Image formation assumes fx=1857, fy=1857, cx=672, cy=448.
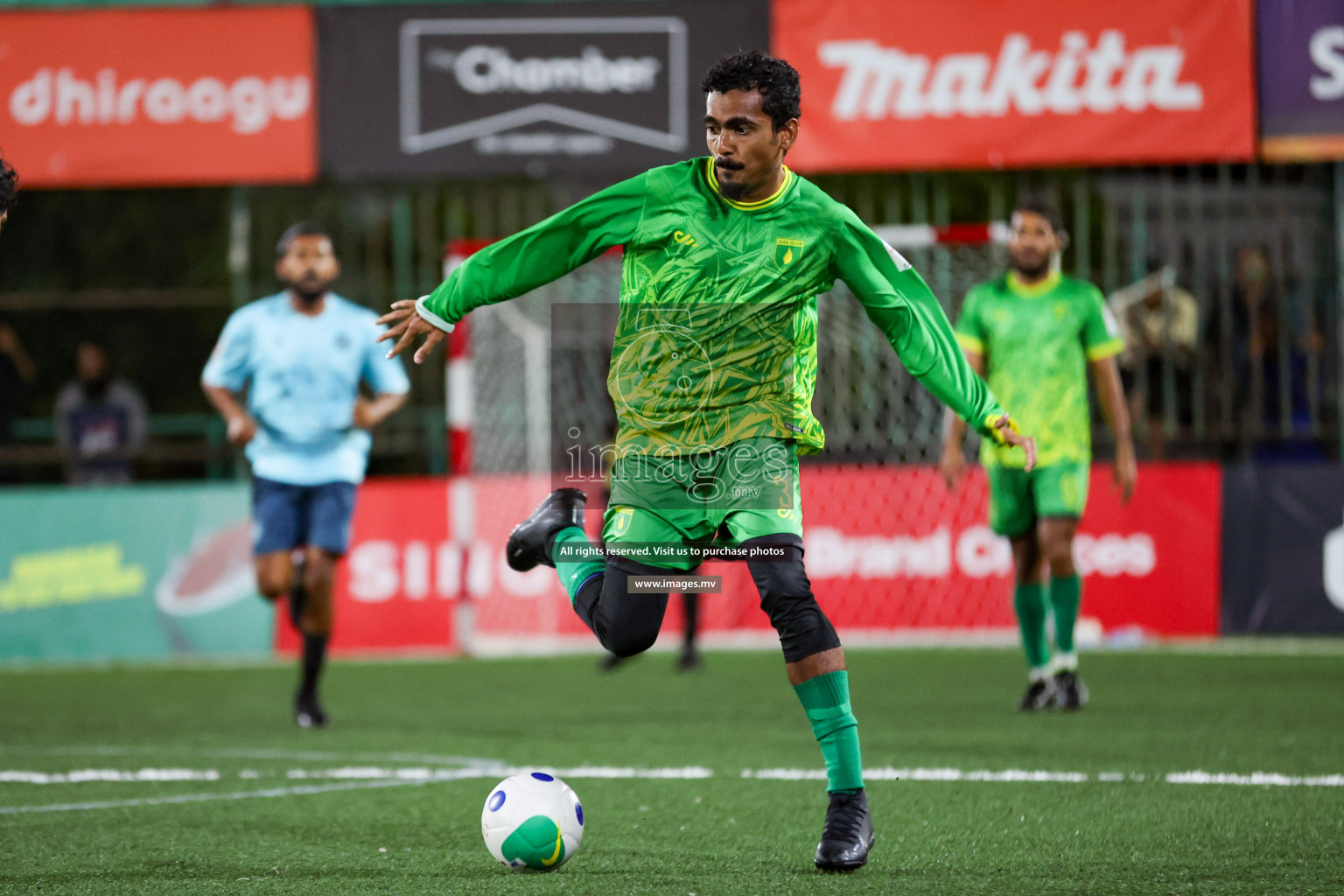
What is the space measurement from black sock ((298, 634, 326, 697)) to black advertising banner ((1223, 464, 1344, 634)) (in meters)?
6.01

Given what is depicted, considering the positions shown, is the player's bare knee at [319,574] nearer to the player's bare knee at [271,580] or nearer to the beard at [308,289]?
the player's bare knee at [271,580]

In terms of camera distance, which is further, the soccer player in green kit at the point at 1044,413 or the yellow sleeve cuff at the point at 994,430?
the soccer player in green kit at the point at 1044,413

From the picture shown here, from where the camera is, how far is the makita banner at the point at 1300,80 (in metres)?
11.6

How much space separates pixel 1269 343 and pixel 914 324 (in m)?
7.83

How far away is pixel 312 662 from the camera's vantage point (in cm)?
808

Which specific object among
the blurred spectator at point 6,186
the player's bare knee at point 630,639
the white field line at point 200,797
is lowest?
the white field line at point 200,797

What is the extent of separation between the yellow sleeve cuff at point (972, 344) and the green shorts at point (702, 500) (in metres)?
3.72

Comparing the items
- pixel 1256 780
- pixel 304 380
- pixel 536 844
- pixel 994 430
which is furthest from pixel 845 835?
pixel 304 380

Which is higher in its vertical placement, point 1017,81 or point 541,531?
point 1017,81

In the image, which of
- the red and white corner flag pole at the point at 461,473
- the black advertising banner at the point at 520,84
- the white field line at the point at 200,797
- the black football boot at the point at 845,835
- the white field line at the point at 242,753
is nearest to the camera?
the black football boot at the point at 845,835

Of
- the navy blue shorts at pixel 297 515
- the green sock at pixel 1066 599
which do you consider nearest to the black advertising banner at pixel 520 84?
the navy blue shorts at pixel 297 515

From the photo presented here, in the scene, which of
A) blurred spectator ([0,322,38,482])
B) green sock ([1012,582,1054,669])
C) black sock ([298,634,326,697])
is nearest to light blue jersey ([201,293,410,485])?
black sock ([298,634,326,697])

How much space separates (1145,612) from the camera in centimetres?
1152

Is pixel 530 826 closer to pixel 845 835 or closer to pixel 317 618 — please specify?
pixel 845 835
